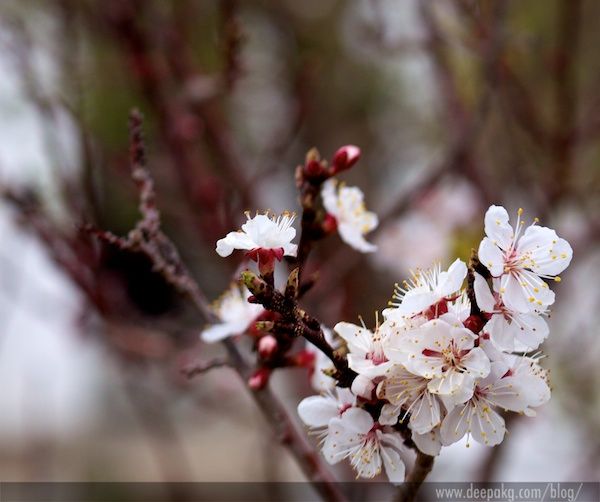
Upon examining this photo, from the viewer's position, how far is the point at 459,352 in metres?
0.39

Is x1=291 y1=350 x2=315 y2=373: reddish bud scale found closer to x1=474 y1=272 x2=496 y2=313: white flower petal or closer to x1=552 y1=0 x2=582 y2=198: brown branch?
x1=474 y1=272 x2=496 y2=313: white flower petal

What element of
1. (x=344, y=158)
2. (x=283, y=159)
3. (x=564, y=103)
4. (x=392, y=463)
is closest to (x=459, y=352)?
(x=392, y=463)

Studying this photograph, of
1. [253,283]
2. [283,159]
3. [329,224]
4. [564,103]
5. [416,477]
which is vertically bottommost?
[416,477]

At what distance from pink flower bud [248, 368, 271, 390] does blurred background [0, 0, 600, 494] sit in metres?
0.05

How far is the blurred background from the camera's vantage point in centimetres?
114

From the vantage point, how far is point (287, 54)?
239 cm

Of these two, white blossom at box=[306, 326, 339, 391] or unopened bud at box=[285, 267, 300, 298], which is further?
white blossom at box=[306, 326, 339, 391]

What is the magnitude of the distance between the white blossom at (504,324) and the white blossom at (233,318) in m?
0.20

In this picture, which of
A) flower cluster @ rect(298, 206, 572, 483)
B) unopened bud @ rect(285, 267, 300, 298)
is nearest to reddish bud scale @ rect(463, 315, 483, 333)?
flower cluster @ rect(298, 206, 572, 483)

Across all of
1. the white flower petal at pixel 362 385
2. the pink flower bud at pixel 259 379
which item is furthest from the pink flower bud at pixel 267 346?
the white flower petal at pixel 362 385

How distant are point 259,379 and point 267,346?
3cm

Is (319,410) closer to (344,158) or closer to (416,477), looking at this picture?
(416,477)

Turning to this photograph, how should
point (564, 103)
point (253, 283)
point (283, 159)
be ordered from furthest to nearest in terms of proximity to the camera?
point (283, 159) → point (564, 103) → point (253, 283)

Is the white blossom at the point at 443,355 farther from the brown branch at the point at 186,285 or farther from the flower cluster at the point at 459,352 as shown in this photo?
the brown branch at the point at 186,285
